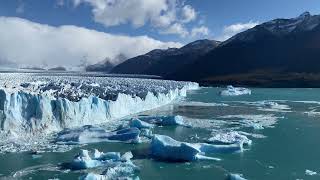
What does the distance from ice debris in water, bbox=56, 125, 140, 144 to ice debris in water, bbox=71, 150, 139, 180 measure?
291cm

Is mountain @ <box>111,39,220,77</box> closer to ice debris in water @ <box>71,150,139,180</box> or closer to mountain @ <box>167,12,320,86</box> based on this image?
mountain @ <box>167,12,320,86</box>

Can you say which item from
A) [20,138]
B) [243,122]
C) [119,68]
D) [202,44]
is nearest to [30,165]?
[20,138]

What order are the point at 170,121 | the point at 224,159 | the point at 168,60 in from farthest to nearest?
the point at 168,60
the point at 170,121
the point at 224,159

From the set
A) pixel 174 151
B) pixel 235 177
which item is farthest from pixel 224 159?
pixel 235 177

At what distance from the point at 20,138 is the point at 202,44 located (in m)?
169

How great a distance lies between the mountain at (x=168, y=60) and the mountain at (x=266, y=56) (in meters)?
18.1

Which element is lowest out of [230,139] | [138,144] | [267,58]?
[138,144]

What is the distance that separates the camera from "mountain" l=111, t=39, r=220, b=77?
525ft

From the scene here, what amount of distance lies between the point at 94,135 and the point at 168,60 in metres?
148

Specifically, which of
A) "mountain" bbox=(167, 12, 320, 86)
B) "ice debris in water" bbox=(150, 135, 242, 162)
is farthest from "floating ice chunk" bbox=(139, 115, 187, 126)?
"mountain" bbox=(167, 12, 320, 86)

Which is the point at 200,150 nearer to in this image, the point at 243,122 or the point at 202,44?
the point at 243,122

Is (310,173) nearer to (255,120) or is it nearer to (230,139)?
(230,139)

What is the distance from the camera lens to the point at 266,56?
118 meters

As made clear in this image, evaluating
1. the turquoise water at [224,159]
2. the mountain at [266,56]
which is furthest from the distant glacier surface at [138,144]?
the mountain at [266,56]
